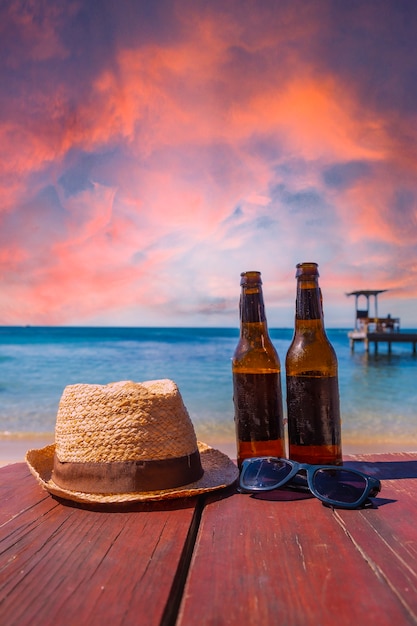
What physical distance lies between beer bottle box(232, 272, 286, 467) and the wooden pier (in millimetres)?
20645

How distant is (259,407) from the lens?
40.8 inches

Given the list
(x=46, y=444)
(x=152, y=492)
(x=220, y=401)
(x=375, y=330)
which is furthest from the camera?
(x=375, y=330)

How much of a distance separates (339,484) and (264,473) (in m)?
0.14

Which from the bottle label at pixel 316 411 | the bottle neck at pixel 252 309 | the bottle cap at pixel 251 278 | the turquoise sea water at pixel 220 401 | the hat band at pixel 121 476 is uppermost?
the bottle cap at pixel 251 278

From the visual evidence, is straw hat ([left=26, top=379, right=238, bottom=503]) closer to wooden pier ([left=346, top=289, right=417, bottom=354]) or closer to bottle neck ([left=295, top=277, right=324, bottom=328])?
bottle neck ([left=295, top=277, right=324, bottom=328])

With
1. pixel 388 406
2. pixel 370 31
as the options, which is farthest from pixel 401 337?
pixel 370 31

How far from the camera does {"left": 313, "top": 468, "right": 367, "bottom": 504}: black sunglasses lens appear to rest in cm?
87

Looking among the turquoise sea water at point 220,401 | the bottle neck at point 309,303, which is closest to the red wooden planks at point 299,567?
the bottle neck at point 309,303

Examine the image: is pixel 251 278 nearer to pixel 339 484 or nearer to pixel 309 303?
pixel 309 303

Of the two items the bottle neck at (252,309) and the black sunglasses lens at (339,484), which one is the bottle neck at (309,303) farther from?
the black sunglasses lens at (339,484)

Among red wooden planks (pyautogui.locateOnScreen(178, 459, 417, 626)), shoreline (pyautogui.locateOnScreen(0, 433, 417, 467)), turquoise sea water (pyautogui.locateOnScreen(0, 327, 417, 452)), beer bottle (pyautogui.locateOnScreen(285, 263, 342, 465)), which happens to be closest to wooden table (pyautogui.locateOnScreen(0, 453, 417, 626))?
red wooden planks (pyautogui.locateOnScreen(178, 459, 417, 626))

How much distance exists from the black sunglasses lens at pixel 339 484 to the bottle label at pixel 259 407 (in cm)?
16

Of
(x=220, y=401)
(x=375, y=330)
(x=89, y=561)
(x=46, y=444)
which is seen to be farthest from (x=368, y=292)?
(x=89, y=561)

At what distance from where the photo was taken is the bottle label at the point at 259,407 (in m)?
1.04
